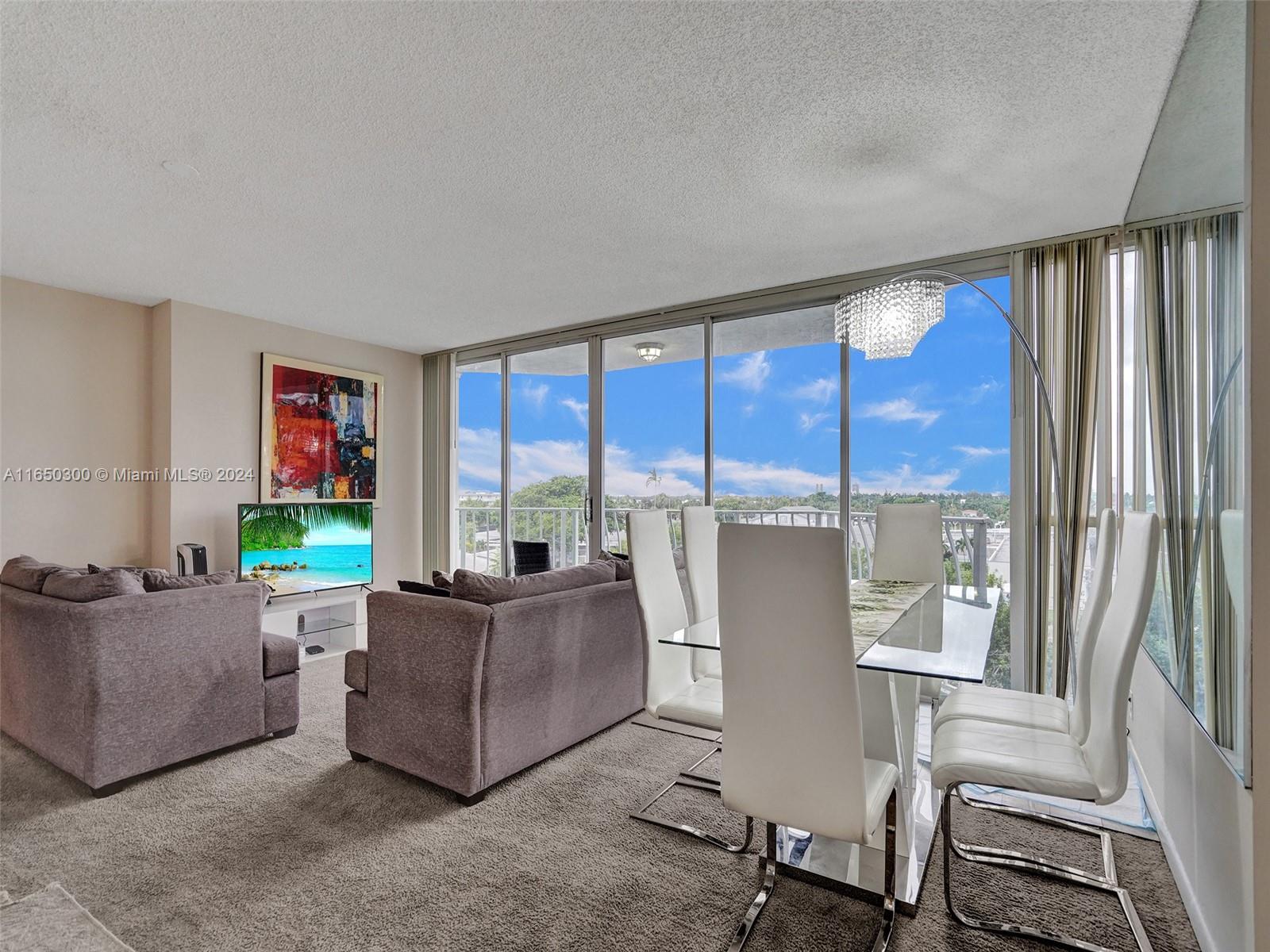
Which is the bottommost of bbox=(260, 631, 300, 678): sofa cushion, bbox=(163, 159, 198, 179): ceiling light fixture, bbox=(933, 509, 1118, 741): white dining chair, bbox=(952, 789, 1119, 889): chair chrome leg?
bbox=(952, 789, 1119, 889): chair chrome leg

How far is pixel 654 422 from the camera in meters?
5.11

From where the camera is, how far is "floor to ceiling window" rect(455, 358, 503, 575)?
6043mm

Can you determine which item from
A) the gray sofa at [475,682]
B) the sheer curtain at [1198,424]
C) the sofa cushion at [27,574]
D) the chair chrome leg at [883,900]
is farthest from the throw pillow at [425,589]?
the sheer curtain at [1198,424]

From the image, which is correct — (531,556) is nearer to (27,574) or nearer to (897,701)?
(27,574)

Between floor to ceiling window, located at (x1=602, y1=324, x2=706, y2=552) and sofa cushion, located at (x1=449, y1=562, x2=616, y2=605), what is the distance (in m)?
1.98

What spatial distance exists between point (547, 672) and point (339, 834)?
0.93 metres

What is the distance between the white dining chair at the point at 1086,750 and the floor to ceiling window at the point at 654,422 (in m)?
2.96

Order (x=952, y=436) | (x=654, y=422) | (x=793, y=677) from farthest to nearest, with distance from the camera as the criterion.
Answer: (x=654, y=422), (x=952, y=436), (x=793, y=677)

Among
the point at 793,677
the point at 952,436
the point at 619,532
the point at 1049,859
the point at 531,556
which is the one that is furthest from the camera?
the point at 619,532

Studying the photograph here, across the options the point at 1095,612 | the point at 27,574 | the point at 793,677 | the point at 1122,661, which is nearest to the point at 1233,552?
the point at 1122,661

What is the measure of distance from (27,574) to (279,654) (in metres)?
1.08

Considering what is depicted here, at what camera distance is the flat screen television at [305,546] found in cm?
468

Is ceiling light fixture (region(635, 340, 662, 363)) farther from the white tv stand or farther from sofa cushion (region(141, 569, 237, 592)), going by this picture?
sofa cushion (region(141, 569, 237, 592))

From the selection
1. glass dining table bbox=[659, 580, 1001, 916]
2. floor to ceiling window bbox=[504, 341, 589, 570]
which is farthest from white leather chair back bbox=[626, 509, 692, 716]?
floor to ceiling window bbox=[504, 341, 589, 570]
